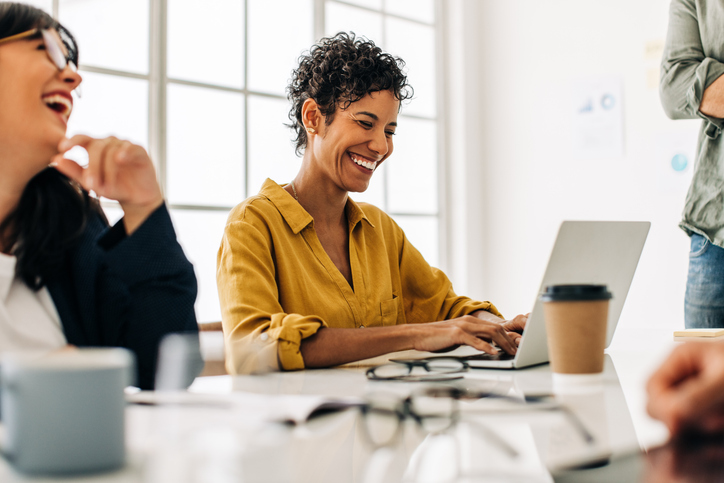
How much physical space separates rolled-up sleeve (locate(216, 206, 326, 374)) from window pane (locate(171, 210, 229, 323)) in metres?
1.88

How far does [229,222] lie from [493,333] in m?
0.61

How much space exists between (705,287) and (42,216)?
5.19 ft

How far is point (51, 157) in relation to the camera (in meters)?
1.06

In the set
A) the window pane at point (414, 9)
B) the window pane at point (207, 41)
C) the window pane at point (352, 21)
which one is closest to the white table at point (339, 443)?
the window pane at point (207, 41)

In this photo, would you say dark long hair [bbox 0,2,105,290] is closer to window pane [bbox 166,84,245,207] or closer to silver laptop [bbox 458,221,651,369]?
silver laptop [bbox 458,221,651,369]

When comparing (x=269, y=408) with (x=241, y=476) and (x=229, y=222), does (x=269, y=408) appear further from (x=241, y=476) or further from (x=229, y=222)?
(x=229, y=222)

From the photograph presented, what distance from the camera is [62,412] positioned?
0.44 meters

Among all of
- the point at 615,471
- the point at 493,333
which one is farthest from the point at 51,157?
the point at 615,471

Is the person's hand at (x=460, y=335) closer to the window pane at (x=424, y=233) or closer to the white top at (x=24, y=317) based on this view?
the white top at (x=24, y=317)

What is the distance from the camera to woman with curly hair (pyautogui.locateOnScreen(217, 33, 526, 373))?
1206mm

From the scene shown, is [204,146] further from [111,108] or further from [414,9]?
[414,9]

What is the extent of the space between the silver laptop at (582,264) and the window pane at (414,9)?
344cm

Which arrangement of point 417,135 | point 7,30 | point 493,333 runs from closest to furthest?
point 7,30 < point 493,333 < point 417,135

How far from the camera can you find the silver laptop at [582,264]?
1000 millimetres
